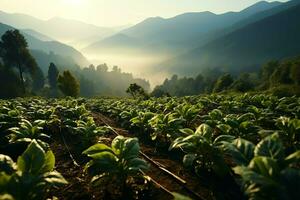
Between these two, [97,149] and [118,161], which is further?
[97,149]

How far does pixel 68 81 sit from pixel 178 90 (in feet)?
381

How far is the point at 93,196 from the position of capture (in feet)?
23.1

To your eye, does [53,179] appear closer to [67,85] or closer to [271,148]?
[271,148]

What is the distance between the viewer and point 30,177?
469 centimetres

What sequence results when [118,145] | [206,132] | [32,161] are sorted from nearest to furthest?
[32,161] < [118,145] < [206,132]

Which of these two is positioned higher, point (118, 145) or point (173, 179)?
point (118, 145)

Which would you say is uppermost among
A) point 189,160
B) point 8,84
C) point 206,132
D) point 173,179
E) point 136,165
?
point 206,132

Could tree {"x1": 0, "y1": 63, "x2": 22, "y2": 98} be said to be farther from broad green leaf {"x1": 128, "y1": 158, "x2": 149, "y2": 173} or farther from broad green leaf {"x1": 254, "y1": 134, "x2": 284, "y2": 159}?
broad green leaf {"x1": 254, "y1": 134, "x2": 284, "y2": 159}

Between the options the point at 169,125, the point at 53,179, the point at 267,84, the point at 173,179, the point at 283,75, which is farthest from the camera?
the point at 267,84

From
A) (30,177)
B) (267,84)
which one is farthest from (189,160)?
(267,84)

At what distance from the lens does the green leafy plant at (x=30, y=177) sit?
4465 millimetres

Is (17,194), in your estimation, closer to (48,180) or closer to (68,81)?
(48,180)

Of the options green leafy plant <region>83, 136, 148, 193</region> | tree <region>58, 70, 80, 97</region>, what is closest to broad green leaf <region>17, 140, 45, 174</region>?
green leafy plant <region>83, 136, 148, 193</region>

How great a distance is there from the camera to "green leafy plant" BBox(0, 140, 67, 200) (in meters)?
4.46
